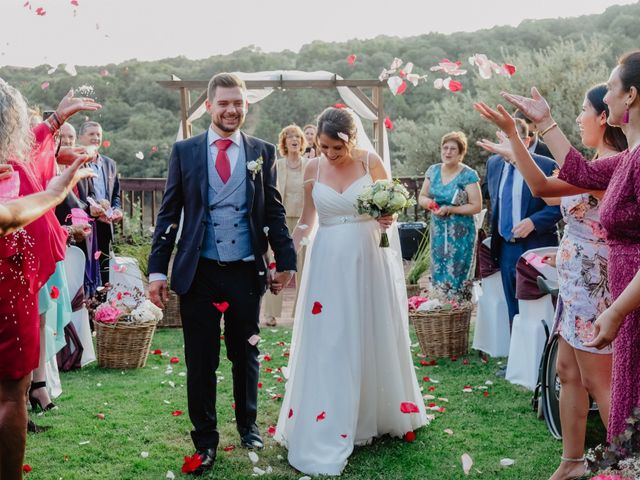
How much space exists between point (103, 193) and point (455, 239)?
12.3ft

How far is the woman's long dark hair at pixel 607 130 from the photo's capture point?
11.1ft

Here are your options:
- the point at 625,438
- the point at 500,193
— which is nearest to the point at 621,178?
the point at 625,438

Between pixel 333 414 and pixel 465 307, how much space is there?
2924 millimetres

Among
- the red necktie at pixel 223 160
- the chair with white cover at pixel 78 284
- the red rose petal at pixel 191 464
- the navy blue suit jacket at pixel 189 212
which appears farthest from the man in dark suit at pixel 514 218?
the chair with white cover at pixel 78 284

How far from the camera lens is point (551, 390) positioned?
4.46 meters

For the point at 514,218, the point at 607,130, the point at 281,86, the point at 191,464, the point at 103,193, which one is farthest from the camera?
the point at 281,86

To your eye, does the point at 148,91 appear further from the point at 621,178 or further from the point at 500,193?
the point at 621,178

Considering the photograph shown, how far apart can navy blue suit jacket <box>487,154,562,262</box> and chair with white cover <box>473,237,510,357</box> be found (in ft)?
1.19

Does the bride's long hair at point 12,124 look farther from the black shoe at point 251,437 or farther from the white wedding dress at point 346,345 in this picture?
the black shoe at point 251,437

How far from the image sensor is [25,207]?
2676mm

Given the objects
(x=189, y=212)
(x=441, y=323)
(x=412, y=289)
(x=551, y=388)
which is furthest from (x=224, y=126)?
(x=412, y=289)

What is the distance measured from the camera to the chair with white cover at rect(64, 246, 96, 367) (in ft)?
20.7

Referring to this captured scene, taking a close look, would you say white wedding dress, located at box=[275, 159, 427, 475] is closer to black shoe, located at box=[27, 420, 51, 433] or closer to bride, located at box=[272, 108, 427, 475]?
bride, located at box=[272, 108, 427, 475]

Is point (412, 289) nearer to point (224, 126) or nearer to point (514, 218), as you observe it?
point (514, 218)
